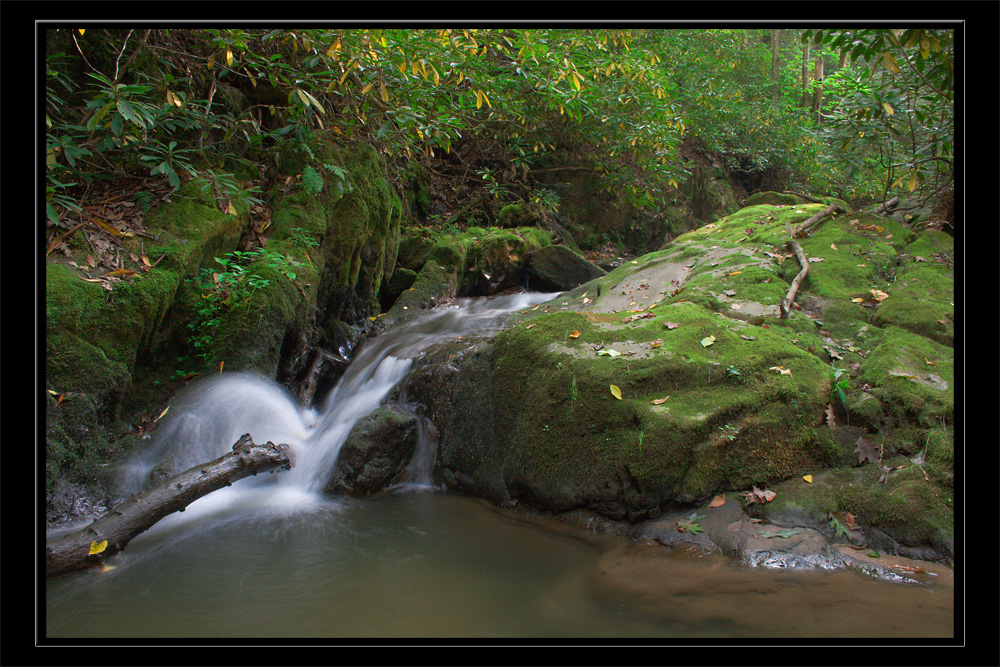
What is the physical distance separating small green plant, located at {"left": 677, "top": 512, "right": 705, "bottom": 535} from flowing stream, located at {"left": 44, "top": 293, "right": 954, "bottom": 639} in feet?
0.73

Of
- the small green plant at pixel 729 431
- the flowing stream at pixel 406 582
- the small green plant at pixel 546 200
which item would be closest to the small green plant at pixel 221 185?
the flowing stream at pixel 406 582

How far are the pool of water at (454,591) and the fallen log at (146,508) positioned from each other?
11 centimetres

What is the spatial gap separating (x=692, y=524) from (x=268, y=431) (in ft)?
12.6

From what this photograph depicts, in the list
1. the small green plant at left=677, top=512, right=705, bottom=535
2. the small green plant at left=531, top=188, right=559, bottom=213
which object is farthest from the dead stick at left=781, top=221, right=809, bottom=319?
the small green plant at left=531, top=188, right=559, bottom=213

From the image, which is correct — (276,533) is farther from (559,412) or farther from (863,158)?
(863,158)

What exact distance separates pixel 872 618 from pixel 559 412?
2.22 metres

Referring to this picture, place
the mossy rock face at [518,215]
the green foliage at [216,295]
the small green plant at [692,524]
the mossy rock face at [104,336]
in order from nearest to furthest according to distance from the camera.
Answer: the small green plant at [692,524] → the mossy rock face at [104,336] → the green foliage at [216,295] → the mossy rock face at [518,215]

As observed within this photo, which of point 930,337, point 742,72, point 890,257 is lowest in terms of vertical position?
point 930,337

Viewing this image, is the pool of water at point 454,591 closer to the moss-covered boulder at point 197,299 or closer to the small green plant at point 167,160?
the moss-covered boulder at point 197,299

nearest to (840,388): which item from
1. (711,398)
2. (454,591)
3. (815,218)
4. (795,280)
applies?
(711,398)

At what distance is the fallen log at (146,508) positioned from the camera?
3139 mm

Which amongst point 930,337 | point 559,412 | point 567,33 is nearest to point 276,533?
point 559,412

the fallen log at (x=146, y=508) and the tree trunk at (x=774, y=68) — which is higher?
the tree trunk at (x=774, y=68)

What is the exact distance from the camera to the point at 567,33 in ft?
25.0
